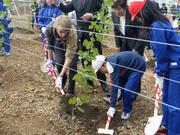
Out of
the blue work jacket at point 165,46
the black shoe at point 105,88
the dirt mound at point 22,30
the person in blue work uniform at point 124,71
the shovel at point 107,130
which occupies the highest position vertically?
the blue work jacket at point 165,46

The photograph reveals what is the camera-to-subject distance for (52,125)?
477 cm

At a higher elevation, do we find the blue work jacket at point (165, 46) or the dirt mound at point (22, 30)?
the blue work jacket at point (165, 46)

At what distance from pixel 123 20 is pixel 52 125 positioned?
5.18 ft

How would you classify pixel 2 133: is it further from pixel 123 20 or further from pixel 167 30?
A: pixel 167 30

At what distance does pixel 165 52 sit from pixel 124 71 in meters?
1.10

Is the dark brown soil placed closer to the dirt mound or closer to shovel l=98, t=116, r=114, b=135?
shovel l=98, t=116, r=114, b=135

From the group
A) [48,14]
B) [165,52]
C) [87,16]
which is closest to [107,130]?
[165,52]

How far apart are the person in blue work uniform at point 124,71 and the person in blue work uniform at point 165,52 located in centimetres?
58

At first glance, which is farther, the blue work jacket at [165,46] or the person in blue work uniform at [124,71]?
the person in blue work uniform at [124,71]

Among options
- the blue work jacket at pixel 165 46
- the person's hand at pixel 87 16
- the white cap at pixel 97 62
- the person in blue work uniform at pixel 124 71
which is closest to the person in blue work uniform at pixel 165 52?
the blue work jacket at pixel 165 46

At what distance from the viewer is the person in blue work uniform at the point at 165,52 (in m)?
3.49

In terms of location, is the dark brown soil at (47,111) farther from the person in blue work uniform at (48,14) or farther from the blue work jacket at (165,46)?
the blue work jacket at (165,46)

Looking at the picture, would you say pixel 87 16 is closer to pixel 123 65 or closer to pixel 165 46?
pixel 123 65

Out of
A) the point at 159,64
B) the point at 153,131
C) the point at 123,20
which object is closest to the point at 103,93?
the point at 123,20
